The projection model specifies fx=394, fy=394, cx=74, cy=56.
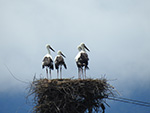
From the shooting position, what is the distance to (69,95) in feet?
41.5

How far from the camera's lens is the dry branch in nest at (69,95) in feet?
41.7

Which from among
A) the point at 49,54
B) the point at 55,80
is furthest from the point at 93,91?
the point at 49,54

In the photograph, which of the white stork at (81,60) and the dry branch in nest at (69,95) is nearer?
the dry branch in nest at (69,95)

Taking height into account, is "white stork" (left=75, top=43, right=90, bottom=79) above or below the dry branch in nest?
above

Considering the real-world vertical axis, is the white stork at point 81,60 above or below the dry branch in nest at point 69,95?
above

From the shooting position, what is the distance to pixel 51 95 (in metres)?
12.8

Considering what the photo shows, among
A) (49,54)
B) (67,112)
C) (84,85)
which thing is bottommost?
(67,112)

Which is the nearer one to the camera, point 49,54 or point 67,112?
point 67,112

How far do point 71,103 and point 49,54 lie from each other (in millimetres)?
3629

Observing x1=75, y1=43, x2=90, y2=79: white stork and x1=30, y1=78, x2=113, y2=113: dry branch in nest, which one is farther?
x1=75, y1=43, x2=90, y2=79: white stork

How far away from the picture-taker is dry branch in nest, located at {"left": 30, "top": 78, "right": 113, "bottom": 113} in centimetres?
1270

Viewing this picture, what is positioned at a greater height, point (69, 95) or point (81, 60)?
point (81, 60)

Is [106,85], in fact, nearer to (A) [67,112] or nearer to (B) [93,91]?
(B) [93,91]

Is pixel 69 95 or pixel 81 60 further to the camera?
pixel 81 60
